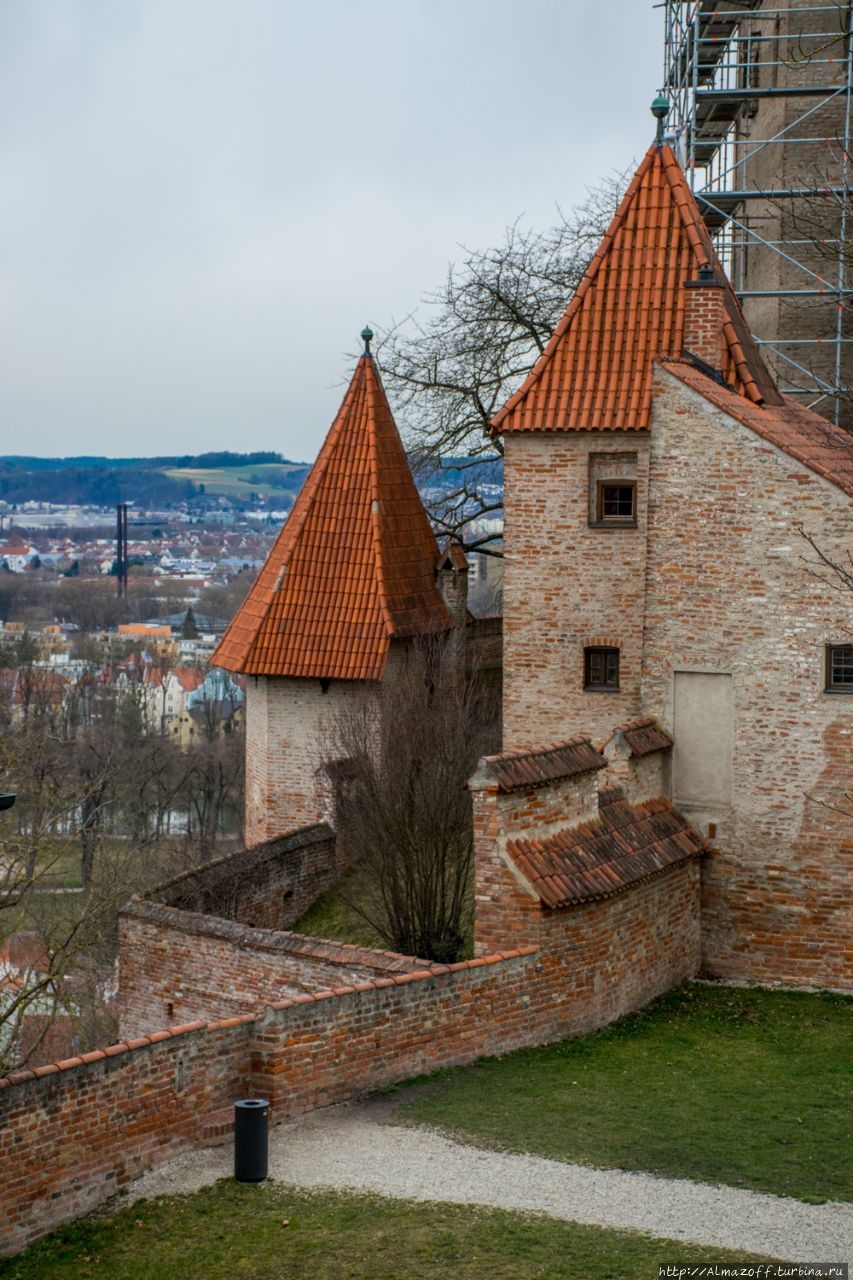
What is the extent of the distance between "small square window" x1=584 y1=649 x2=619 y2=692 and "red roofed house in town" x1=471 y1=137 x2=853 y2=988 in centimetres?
2

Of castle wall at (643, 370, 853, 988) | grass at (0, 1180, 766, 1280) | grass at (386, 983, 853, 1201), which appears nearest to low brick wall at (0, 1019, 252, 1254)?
grass at (0, 1180, 766, 1280)

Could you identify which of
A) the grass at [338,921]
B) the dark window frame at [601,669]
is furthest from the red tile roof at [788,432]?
the grass at [338,921]

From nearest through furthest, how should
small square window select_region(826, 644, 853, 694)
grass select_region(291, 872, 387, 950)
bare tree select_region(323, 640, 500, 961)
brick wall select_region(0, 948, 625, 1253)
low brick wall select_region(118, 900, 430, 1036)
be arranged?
brick wall select_region(0, 948, 625, 1253) < low brick wall select_region(118, 900, 430, 1036) < small square window select_region(826, 644, 853, 694) < bare tree select_region(323, 640, 500, 961) < grass select_region(291, 872, 387, 950)

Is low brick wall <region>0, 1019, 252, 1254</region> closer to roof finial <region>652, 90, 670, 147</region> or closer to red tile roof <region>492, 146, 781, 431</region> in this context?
red tile roof <region>492, 146, 781, 431</region>

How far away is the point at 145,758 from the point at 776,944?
1841 inches

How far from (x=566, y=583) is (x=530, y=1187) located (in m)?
9.51

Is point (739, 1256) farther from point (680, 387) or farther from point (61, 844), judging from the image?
→ point (61, 844)

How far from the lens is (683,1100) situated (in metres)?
14.5

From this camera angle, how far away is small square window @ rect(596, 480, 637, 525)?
20172 millimetres

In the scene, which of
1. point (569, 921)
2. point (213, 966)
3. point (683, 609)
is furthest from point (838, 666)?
point (213, 966)

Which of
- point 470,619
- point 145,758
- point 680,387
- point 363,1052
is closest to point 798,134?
point 470,619

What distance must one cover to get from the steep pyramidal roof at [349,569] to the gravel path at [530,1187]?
1140 cm

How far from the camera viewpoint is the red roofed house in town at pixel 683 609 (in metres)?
18.2

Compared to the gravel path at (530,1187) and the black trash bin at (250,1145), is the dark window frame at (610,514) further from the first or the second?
the black trash bin at (250,1145)
